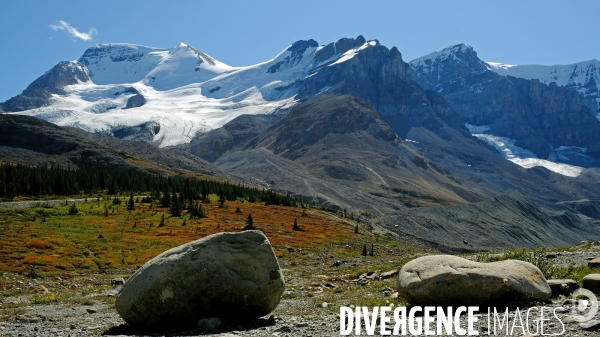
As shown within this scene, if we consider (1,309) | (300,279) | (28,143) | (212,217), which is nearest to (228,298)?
(1,309)

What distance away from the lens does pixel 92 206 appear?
242ft

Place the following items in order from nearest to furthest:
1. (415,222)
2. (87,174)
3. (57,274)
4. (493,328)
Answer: (493,328) → (57,274) → (87,174) → (415,222)

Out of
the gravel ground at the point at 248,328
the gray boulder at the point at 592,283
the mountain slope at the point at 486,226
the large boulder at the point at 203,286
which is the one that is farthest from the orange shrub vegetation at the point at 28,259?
the mountain slope at the point at 486,226

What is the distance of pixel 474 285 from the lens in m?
16.0

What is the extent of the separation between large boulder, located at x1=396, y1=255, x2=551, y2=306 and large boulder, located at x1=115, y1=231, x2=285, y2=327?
4.84 m

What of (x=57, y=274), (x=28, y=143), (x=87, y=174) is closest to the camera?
(x=57, y=274)

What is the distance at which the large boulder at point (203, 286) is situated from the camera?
51.9ft

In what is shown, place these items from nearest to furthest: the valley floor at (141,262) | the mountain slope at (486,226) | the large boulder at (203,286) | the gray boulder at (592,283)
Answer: the large boulder at (203,286) → the valley floor at (141,262) → the gray boulder at (592,283) → the mountain slope at (486,226)

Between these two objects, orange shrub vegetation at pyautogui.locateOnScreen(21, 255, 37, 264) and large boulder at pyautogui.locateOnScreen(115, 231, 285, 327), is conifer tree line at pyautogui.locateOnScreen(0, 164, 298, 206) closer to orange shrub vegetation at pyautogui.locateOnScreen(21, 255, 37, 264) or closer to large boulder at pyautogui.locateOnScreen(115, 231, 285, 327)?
orange shrub vegetation at pyautogui.locateOnScreen(21, 255, 37, 264)

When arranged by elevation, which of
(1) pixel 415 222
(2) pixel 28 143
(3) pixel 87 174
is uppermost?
(2) pixel 28 143

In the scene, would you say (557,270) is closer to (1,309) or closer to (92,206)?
(1,309)

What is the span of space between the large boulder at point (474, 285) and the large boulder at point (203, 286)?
4.84 m

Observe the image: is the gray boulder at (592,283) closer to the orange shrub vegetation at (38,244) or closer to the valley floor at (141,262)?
the valley floor at (141,262)

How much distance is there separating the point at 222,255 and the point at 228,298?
53.8 inches
